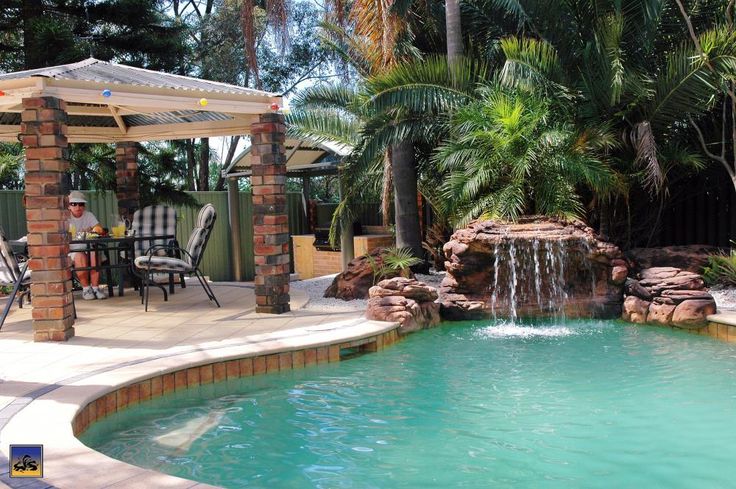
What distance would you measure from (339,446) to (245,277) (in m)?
8.89

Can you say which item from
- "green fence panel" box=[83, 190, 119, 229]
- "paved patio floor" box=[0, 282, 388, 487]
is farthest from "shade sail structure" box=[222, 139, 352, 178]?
"paved patio floor" box=[0, 282, 388, 487]

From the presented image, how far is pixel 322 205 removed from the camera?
14.8 meters

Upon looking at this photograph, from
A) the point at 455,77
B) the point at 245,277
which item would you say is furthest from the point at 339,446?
the point at 245,277

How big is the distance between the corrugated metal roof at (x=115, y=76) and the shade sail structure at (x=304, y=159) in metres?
4.33

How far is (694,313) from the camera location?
6.94 meters

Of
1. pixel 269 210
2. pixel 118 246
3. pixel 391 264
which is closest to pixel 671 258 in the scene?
pixel 391 264

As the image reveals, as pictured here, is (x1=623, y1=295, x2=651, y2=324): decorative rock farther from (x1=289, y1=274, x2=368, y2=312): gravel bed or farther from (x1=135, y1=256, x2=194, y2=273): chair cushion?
(x1=135, y1=256, x2=194, y2=273): chair cushion

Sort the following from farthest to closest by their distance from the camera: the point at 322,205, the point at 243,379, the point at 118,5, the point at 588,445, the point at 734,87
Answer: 1. the point at 322,205
2. the point at 118,5
3. the point at 734,87
4. the point at 243,379
5. the point at 588,445

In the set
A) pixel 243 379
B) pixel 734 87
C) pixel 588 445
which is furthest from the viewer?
pixel 734 87

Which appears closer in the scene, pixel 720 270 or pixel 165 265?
pixel 165 265

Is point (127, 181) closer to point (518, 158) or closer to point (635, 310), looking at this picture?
point (518, 158)

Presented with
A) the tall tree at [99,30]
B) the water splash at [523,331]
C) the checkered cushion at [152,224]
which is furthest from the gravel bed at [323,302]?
the tall tree at [99,30]

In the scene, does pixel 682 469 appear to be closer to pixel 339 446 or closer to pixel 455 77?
pixel 339 446

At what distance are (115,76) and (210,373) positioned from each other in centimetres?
298
